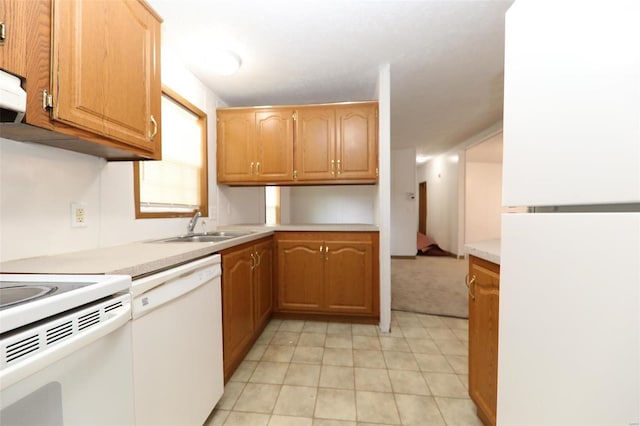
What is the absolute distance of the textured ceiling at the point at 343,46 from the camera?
1.56 metres

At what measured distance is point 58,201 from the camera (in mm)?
1164

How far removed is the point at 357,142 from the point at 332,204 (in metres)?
1.46

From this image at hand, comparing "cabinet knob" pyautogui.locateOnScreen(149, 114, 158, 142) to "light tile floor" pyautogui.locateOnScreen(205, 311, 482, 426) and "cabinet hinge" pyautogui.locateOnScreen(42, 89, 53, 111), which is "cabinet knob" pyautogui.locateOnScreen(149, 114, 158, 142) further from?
"light tile floor" pyautogui.locateOnScreen(205, 311, 482, 426)

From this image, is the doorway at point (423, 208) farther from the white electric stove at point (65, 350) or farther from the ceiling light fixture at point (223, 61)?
the white electric stove at point (65, 350)

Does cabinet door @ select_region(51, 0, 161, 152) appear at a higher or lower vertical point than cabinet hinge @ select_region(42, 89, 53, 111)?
higher

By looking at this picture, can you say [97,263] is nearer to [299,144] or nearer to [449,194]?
[299,144]

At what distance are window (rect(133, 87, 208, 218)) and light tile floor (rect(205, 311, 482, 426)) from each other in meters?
1.30

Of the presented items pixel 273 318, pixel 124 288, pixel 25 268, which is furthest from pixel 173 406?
pixel 273 318

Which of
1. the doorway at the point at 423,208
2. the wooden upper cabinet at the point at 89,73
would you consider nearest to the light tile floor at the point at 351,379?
the wooden upper cabinet at the point at 89,73

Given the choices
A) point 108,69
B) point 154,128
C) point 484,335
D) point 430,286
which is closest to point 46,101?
point 108,69

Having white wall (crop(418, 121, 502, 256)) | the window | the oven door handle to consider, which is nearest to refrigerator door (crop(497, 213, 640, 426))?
the oven door handle

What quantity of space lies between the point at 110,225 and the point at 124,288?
2.94ft

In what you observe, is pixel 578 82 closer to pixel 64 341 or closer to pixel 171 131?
pixel 64 341

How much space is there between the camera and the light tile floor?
132cm
